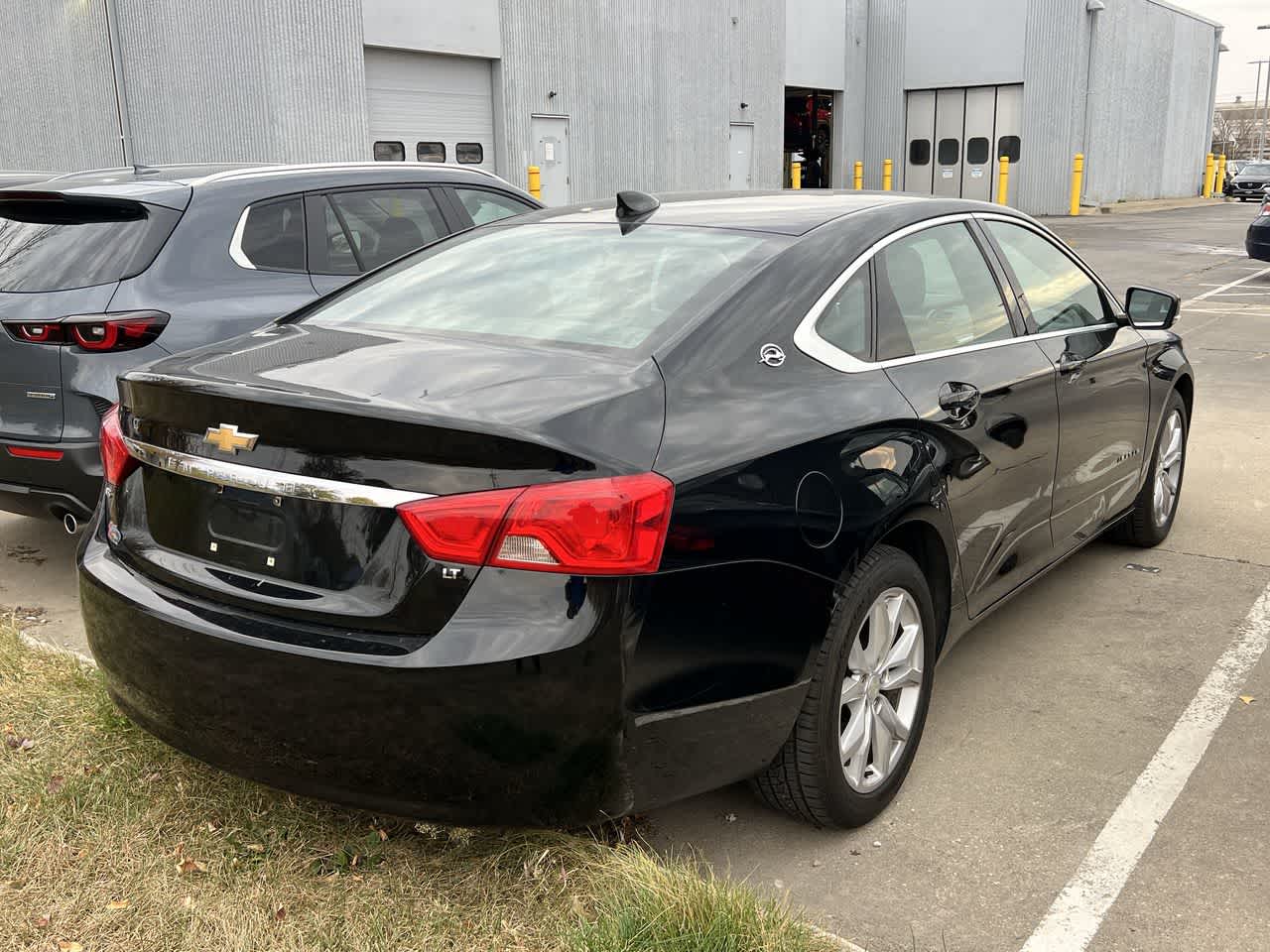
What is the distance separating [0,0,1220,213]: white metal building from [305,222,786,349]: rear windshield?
44.6 feet

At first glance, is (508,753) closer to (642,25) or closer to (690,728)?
(690,728)

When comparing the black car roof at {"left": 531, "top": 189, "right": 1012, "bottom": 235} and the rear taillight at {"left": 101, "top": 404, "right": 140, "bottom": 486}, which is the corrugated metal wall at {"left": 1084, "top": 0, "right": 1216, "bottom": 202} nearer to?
the black car roof at {"left": 531, "top": 189, "right": 1012, "bottom": 235}

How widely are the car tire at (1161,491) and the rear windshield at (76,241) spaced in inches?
163

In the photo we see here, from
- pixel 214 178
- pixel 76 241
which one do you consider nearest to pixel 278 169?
pixel 214 178

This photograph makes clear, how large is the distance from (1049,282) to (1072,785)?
185 cm

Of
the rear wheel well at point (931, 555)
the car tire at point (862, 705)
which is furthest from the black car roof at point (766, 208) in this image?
the car tire at point (862, 705)

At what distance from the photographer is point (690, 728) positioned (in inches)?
101

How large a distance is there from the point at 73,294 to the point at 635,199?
231 centimetres

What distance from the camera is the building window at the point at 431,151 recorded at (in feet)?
65.9

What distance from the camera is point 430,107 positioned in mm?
20234

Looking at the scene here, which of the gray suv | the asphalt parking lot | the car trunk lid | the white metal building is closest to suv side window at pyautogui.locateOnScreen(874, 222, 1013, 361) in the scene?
the car trunk lid

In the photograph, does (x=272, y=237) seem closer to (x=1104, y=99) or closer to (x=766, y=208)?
(x=766, y=208)

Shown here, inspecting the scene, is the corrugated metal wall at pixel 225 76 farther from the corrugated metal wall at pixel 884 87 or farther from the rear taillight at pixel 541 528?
the corrugated metal wall at pixel 884 87

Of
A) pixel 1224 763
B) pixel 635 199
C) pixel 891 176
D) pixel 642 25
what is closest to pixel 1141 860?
pixel 1224 763
